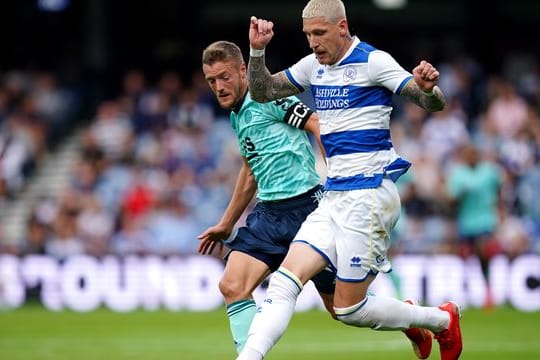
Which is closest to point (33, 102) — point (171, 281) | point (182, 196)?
point (182, 196)

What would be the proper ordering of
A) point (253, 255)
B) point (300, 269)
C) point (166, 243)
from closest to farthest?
point (300, 269)
point (253, 255)
point (166, 243)

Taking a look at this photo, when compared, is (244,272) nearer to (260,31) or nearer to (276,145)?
(276,145)

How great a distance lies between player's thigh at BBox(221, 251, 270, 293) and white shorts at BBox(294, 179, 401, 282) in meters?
0.58

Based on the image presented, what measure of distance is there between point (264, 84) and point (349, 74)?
0.61 meters

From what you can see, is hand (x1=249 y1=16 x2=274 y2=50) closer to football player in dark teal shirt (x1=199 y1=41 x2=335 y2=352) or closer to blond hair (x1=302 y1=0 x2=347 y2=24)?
blond hair (x1=302 y1=0 x2=347 y2=24)

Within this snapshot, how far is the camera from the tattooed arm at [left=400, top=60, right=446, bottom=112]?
7.32 m

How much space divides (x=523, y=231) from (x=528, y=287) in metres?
1.37

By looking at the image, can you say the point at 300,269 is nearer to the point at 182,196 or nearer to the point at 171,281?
the point at 171,281

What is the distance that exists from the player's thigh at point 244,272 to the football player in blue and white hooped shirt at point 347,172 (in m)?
0.51

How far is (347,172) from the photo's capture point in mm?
7887

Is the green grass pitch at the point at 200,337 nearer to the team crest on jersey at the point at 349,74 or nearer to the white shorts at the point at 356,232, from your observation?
the white shorts at the point at 356,232

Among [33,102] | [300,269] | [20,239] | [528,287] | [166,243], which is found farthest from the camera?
[33,102]

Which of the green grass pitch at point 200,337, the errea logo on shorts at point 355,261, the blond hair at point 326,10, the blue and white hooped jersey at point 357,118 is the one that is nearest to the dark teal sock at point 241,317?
the errea logo on shorts at point 355,261

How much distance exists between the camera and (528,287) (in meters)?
15.5
